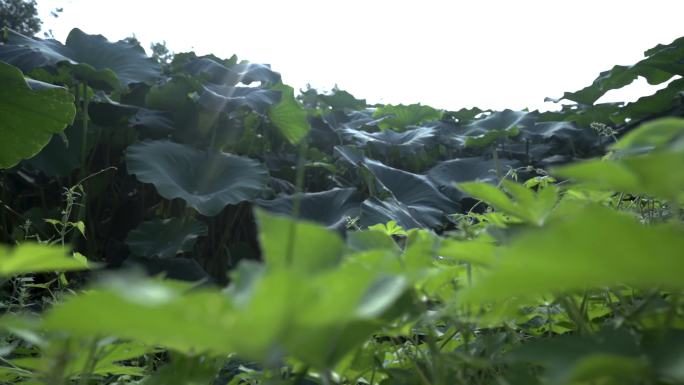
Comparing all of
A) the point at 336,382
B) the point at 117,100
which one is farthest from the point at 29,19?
the point at 336,382

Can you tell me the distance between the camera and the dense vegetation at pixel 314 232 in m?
0.19

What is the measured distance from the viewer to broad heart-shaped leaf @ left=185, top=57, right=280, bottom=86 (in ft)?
9.43

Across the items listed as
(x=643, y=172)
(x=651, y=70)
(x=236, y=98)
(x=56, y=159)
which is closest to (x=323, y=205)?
(x=236, y=98)

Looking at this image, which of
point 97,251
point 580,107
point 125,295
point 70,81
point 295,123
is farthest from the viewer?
point 580,107

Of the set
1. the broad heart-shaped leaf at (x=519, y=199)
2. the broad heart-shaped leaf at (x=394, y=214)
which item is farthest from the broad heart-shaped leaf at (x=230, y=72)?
the broad heart-shaped leaf at (x=519, y=199)

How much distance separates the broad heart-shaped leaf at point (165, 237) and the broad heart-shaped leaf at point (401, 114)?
1.92 m

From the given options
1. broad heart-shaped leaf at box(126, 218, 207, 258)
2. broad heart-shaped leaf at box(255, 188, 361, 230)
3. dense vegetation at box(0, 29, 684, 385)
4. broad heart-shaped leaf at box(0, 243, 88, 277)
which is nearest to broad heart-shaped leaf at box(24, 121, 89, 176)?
dense vegetation at box(0, 29, 684, 385)

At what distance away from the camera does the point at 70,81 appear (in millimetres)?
2588

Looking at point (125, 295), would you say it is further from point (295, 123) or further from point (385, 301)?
point (295, 123)

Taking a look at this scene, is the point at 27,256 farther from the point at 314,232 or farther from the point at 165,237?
the point at 165,237

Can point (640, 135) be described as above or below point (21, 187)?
above

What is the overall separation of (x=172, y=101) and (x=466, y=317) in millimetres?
2567

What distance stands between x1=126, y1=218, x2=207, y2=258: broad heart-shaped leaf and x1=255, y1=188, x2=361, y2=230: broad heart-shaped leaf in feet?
0.88

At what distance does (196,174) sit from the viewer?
2.45 metres
